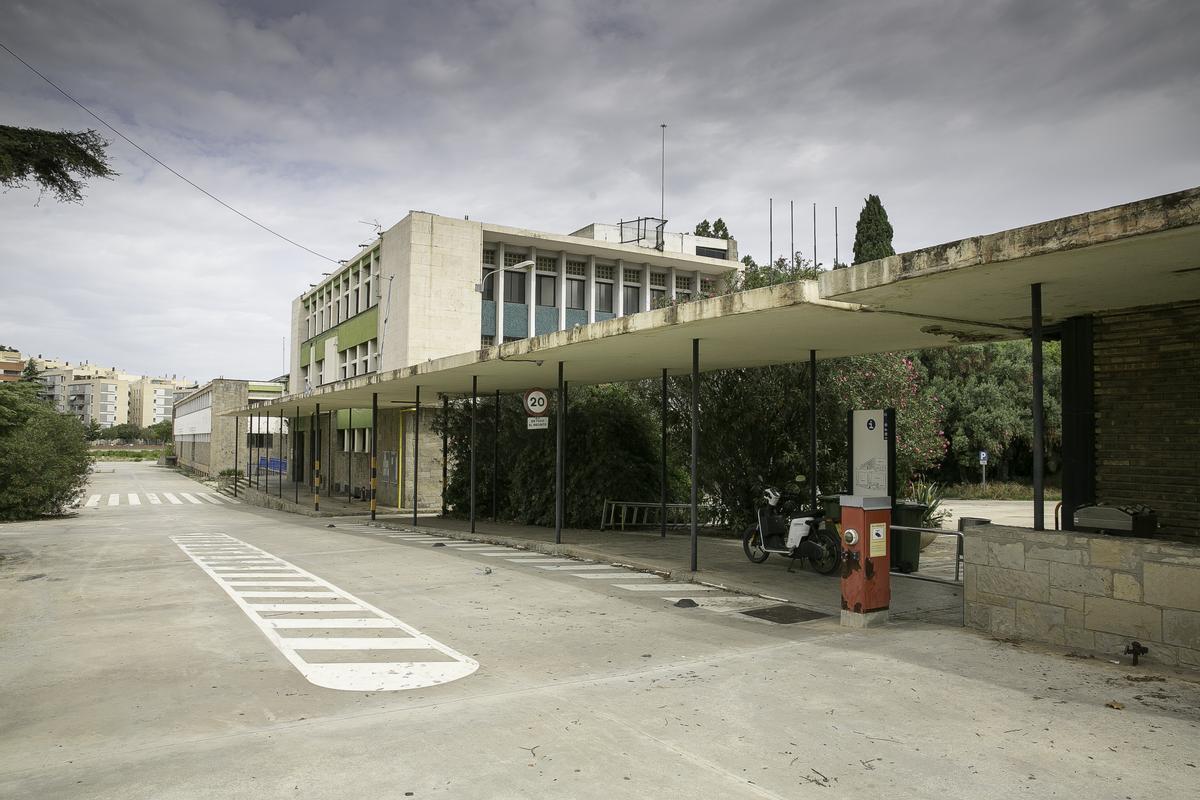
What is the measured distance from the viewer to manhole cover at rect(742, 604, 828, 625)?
835 centimetres

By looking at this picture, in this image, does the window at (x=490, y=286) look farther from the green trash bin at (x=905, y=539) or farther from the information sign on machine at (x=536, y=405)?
the green trash bin at (x=905, y=539)

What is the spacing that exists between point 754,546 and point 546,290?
924 inches

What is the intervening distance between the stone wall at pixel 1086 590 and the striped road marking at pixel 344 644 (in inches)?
182

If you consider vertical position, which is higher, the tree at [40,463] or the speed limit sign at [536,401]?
the speed limit sign at [536,401]

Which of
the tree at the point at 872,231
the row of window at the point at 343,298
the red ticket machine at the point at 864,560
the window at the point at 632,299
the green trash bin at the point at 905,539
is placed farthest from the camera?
the tree at the point at 872,231

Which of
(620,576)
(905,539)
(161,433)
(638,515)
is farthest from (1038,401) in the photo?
(161,433)

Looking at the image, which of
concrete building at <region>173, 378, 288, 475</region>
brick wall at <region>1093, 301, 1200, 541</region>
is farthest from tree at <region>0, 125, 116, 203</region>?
concrete building at <region>173, 378, 288, 475</region>

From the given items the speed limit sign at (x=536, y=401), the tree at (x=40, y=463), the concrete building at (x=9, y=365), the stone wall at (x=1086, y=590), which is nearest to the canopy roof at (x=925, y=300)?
the speed limit sign at (x=536, y=401)

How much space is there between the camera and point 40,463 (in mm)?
25734

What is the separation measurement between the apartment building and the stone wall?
63.0 ft

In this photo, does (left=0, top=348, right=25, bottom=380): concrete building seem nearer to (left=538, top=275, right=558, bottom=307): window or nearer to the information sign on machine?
(left=538, top=275, right=558, bottom=307): window

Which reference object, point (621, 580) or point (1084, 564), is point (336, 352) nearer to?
point (621, 580)

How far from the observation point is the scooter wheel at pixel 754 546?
1192 cm

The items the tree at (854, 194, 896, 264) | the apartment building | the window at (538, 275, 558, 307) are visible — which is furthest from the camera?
the tree at (854, 194, 896, 264)
